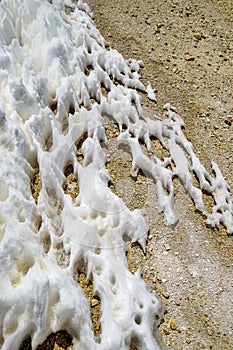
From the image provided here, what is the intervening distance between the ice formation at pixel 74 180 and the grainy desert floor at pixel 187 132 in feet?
0.66

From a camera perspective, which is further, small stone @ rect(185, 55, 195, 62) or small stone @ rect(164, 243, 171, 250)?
small stone @ rect(185, 55, 195, 62)

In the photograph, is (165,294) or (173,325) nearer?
(173,325)

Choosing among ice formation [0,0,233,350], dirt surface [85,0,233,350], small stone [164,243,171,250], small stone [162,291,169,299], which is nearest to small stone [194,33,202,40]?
dirt surface [85,0,233,350]

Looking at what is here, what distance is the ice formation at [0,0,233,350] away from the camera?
12.8 ft

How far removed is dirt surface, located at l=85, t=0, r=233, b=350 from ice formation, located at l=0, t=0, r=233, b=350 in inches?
8.7

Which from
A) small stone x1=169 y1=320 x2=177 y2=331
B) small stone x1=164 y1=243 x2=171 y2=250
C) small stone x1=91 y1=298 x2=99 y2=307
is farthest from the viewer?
small stone x1=164 y1=243 x2=171 y2=250

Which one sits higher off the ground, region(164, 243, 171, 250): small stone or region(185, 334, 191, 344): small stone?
region(164, 243, 171, 250): small stone

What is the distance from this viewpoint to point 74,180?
5.21 m

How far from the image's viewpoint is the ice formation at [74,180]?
389 cm

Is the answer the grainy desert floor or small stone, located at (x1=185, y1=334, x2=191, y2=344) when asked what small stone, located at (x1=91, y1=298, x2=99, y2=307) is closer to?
the grainy desert floor

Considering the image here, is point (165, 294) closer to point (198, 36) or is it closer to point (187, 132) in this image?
point (187, 132)

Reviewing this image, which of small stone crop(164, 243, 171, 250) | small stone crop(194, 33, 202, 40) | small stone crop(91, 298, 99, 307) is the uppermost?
small stone crop(194, 33, 202, 40)

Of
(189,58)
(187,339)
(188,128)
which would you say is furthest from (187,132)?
(187,339)

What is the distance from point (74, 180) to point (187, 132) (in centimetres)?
230
